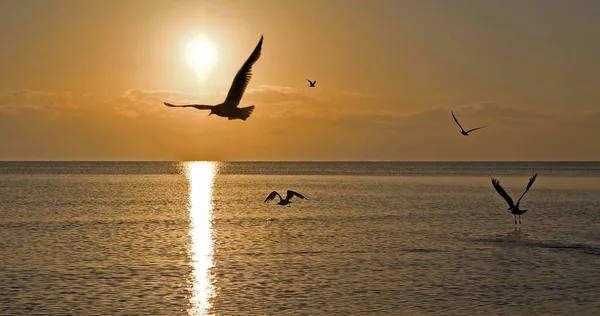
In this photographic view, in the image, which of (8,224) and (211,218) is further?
(211,218)

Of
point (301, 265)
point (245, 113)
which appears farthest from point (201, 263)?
point (245, 113)

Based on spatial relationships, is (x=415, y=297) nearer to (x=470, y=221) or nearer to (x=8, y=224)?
(x=470, y=221)

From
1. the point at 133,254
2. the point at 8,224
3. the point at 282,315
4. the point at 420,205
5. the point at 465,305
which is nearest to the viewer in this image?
the point at 282,315

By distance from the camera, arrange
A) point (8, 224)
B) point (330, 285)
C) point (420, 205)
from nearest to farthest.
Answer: point (330, 285)
point (8, 224)
point (420, 205)

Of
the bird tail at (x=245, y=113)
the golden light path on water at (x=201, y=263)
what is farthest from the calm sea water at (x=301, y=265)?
the bird tail at (x=245, y=113)

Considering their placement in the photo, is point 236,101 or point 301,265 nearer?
point 236,101

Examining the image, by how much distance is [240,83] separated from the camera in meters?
15.9

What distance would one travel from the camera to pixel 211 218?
5978cm

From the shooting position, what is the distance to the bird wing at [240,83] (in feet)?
50.7

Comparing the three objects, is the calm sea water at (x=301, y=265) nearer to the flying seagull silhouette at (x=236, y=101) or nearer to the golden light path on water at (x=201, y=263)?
the golden light path on water at (x=201, y=263)

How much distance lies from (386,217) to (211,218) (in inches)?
508

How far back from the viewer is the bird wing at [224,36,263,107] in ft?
50.7

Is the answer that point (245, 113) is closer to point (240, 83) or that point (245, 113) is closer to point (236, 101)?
point (236, 101)

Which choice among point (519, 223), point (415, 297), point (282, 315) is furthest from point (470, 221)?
point (282, 315)
